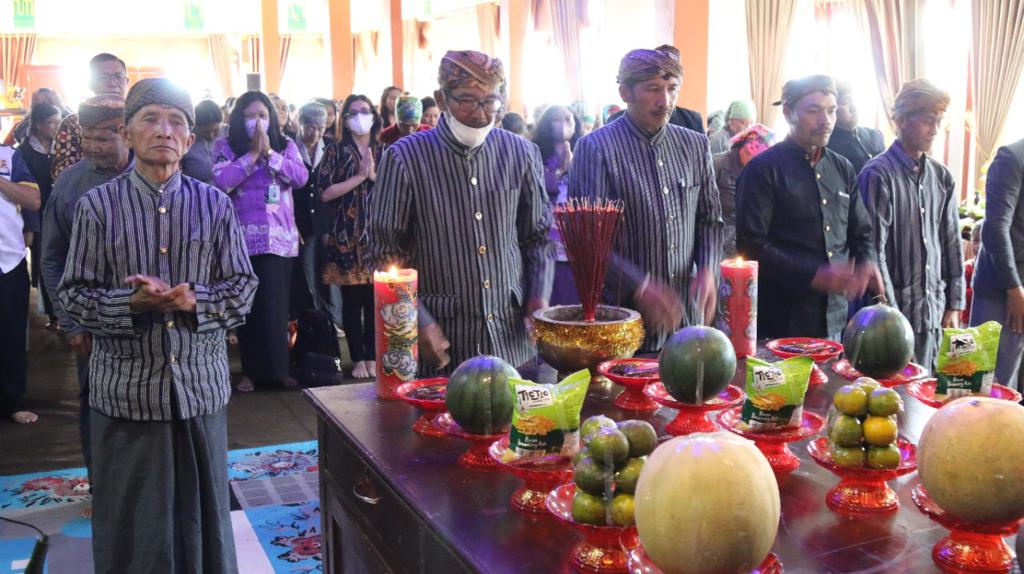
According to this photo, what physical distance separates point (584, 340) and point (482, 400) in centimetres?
43

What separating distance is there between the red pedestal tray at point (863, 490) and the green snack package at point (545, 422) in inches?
14.5

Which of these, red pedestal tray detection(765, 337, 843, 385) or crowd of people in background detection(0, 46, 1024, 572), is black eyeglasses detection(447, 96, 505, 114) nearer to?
crowd of people in background detection(0, 46, 1024, 572)

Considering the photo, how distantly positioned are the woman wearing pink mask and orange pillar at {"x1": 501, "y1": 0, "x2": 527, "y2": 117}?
777cm

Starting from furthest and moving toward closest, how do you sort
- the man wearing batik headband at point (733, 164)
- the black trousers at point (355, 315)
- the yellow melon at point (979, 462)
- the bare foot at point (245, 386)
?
the black trousers at point (355, 315) < the bare foot at point (245, 386) < the man wearing batik headband at point (733, 164) < the yellow melon at point (979, 462)

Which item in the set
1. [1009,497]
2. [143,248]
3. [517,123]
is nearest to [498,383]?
[1009,497]

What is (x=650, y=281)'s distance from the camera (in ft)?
9.26

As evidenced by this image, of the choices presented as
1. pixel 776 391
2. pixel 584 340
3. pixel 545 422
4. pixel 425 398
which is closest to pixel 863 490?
pixel 776 391

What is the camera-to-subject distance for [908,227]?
131 inches

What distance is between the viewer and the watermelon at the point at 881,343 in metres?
1.92

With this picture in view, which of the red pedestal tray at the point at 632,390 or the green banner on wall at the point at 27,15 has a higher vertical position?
the green banner on wall at the point at 27,15

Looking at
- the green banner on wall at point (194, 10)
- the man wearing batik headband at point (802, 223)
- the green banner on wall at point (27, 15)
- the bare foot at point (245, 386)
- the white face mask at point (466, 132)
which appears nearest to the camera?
the white face mask at point (466, 132)

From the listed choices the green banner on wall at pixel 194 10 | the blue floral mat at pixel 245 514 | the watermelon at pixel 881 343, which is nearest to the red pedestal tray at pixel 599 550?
the watermelon at pixel 881 343

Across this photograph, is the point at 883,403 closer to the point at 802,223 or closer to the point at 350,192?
the point at 802,223

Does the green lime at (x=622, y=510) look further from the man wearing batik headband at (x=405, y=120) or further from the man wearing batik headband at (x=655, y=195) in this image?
the man wearing batik headband at (x=405, y=120)
